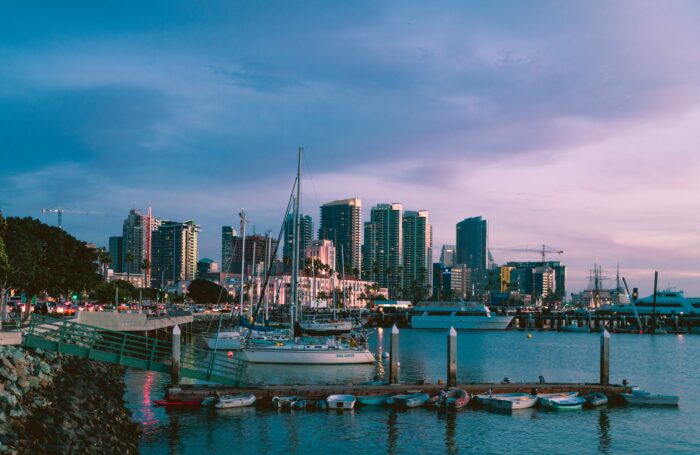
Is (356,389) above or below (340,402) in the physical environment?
above

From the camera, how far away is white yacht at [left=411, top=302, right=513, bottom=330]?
164 metres

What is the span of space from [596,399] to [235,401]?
22.2 meters

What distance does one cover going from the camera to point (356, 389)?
41594mm

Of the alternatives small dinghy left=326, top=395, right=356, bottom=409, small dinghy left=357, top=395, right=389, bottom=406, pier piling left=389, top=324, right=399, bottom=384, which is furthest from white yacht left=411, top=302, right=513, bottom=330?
small dinghy left=326, top=395, right=356, bottom=409

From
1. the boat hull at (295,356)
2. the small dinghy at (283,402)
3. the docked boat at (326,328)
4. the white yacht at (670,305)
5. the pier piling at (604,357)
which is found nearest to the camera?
the small dinghy at (283,402)

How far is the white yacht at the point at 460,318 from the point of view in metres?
164

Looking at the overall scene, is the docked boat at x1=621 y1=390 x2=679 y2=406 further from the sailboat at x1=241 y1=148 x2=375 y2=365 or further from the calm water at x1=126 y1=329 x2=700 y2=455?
the sailboat at x1=241 y1=148 x2=375 y2=365

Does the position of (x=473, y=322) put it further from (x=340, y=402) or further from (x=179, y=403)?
(x=179, y=403)

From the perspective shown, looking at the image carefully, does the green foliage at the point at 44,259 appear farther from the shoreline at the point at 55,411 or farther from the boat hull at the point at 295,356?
the shoreline at the point at 55,411

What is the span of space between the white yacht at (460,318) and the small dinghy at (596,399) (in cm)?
11794

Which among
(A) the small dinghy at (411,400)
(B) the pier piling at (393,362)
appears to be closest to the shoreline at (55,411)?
(A) the small dinghy at (411,400)

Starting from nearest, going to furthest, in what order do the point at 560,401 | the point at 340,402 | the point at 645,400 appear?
the point at 340,402 → the point at 560,401 → the point at 645,400

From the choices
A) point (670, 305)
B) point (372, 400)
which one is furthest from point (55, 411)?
point (670, 305)

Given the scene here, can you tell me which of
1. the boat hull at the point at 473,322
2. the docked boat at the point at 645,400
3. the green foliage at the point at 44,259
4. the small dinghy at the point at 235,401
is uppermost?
the green foliage at the point at 44,259
